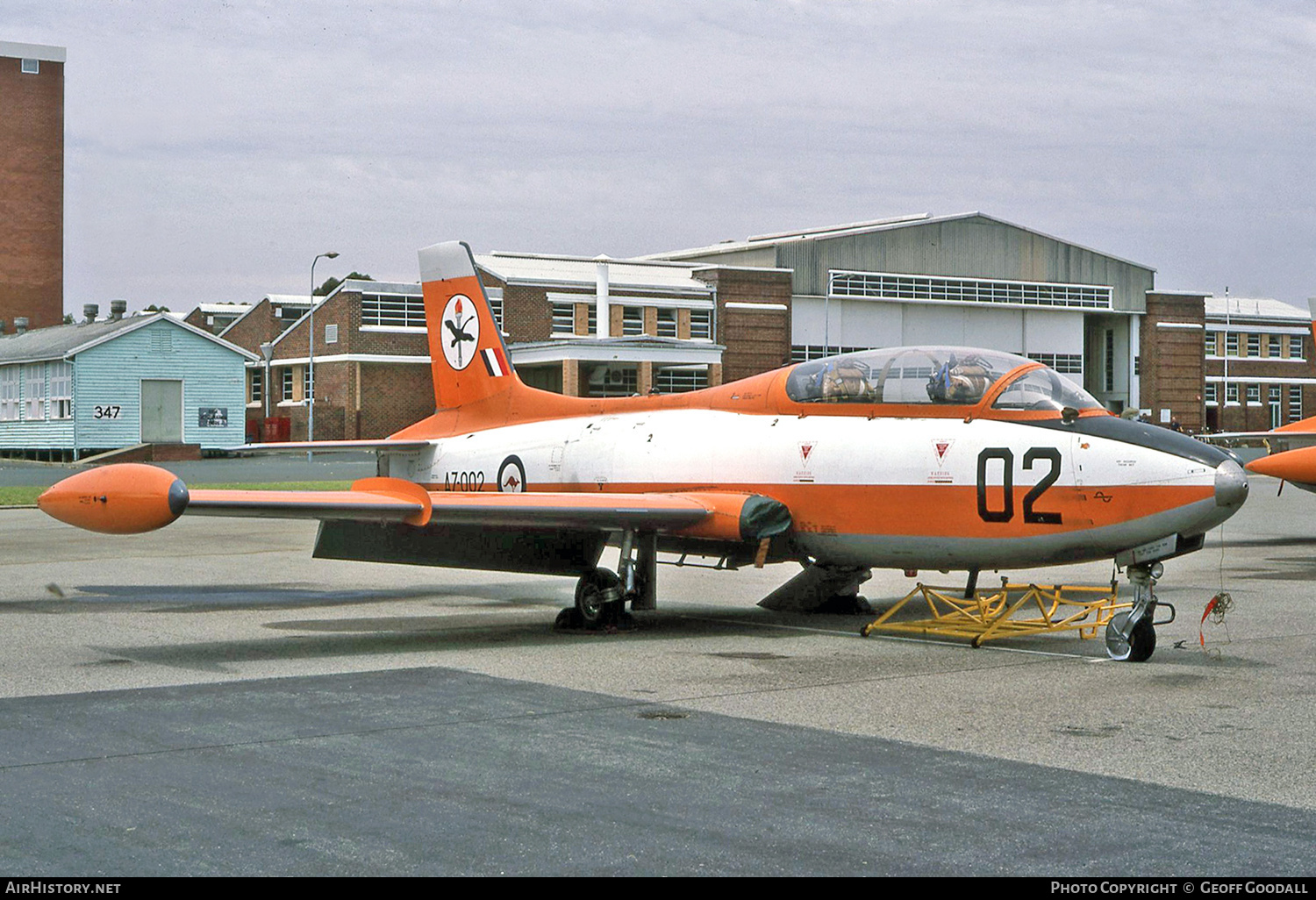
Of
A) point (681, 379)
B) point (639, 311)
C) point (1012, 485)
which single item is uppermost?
point (639, 311)

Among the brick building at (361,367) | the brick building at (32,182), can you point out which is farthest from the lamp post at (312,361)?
the brick building at (32,182)

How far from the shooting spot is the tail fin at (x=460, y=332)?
643 inches

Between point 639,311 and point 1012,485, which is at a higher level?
point 639,311

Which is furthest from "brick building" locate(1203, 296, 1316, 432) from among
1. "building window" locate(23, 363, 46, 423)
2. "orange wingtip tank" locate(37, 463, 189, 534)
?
"orange wingtip tank" locate(37, 463, 189, 534)

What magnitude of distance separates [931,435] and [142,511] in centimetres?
619

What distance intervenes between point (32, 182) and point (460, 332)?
71570 mm

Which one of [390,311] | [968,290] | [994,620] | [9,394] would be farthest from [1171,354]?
[994,620]

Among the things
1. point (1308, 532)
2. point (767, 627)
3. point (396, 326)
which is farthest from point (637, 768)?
point (396, 326)

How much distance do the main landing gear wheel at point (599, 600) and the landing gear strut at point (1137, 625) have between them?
417 cm

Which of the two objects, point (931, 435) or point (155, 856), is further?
point (931, 435)

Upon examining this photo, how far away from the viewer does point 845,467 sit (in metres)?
12.4

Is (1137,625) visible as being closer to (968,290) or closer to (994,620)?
(994,620)

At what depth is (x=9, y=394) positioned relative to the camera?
59812mm

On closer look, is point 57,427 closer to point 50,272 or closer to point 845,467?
point 50,272
